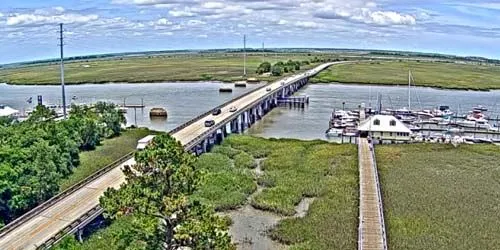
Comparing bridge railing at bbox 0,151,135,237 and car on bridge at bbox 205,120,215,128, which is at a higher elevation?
car on bridge at bbox 205,120,215,128

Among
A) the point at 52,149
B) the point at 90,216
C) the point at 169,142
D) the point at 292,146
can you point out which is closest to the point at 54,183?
the point at 52,149

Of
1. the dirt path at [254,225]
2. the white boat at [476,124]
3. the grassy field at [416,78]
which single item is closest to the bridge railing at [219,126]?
the dirt path at [254,225]

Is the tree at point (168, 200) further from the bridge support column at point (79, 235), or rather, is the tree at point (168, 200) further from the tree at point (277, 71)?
the tree at point (277, 71)

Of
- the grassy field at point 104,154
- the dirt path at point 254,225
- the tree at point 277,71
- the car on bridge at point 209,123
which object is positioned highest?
the tree at point 277,71

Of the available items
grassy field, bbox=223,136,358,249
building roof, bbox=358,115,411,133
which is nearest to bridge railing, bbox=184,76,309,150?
grassy field, bbox=223,136,358,249

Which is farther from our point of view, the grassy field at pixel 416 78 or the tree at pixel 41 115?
the grassy field at pixel 416 78

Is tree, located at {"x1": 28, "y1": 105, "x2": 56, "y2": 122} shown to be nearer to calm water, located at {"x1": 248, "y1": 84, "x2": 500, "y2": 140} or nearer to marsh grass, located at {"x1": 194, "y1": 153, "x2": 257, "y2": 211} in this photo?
marsh grass, located at {"x1": 194, "y1": 153, "x2": 257, "y2": 211}

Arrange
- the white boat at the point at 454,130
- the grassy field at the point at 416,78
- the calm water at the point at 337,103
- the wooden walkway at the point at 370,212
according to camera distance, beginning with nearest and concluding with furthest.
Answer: the wooden walkway at the point at 370,212, the white boat at the point at 454,130, the calm water at the point at 337,103, the grassy field at the point at 416,78
